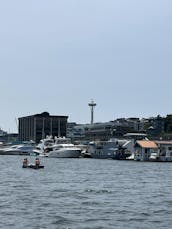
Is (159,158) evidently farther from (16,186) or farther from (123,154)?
(16,186)

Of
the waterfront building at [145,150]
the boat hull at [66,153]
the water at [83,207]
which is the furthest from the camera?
the boat hull at [66,153]

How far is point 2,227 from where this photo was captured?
1395 inches

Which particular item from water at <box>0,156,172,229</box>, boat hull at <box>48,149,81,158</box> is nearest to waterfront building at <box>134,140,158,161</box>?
boat hull at <box>48,149,81,158</box>

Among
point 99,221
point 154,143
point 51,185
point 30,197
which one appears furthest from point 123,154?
point 99,221

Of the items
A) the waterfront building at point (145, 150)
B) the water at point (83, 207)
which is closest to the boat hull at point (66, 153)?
the waterfront building at point (145, 150)

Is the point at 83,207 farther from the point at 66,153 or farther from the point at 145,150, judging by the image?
the point at 66,153

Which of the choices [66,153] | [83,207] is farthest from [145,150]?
[83,207]

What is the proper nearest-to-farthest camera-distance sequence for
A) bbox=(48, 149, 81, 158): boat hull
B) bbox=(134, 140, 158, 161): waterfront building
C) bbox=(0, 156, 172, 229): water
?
bbox=(0, 156, 172, 229): water
bbox=(134, 140, 158, 161): waterfront building
bbox=(48, 149, 81, 158): boat hull

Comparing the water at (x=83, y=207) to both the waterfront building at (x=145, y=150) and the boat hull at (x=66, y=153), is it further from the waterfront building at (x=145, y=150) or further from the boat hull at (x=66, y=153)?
the boat hull at (x=66, y=153)

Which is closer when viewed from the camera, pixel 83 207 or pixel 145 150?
pixel 83 207

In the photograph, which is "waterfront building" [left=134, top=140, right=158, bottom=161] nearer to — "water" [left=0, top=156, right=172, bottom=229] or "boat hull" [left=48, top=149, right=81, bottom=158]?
"boat hull" [left=48, top=149, right=81, bottom=158]

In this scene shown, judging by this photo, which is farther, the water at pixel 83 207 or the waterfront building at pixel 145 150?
the waterfront building at pixel 145 150

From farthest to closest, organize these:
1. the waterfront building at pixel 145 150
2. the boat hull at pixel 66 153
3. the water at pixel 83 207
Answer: the boat hull at pixel 66 153 < the waterfront building at pixel 145 150 < the water at pixel 83 207

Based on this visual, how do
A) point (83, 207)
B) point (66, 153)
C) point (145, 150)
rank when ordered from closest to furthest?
point (83, 207) → point (145, 150) → point (66, 153)
